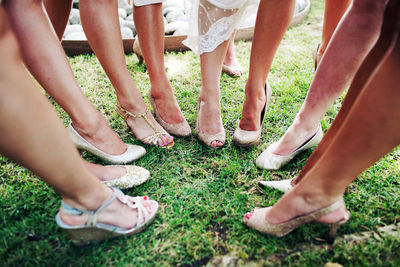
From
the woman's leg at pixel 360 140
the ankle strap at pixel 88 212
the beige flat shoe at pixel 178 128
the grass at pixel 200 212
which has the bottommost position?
the grass at pixel 200 212

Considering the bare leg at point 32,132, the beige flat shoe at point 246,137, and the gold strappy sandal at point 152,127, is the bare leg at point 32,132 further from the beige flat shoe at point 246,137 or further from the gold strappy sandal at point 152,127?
the beige flat shoe at point 246,137

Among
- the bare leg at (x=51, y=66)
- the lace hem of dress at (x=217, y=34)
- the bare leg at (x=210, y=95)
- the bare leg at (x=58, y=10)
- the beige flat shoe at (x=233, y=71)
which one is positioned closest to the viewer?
the bare leg at (x=51, y=66)

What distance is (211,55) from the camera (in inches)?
60.8

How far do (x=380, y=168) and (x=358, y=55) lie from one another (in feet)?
2.17

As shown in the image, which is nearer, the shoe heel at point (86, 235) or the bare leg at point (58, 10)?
the shoe heel at point (86, 235)

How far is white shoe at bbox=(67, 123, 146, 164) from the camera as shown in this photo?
4.45 ft

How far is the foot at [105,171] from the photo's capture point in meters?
1.25

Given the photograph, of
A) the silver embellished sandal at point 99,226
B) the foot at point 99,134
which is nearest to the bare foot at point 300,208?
the silver embellished sandal at point 99,226

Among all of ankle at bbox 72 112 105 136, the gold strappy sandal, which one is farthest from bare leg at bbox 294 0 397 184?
ankle at bbox 72 112 105 136

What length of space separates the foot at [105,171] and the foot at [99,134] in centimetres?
14

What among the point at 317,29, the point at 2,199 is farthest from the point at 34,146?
the point at 317,29

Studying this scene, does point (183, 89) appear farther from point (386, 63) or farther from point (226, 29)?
point (386, 63)

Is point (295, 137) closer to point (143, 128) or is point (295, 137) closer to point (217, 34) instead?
point (217, 34)

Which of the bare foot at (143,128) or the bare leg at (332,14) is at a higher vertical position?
the bare leg at (332,14)
